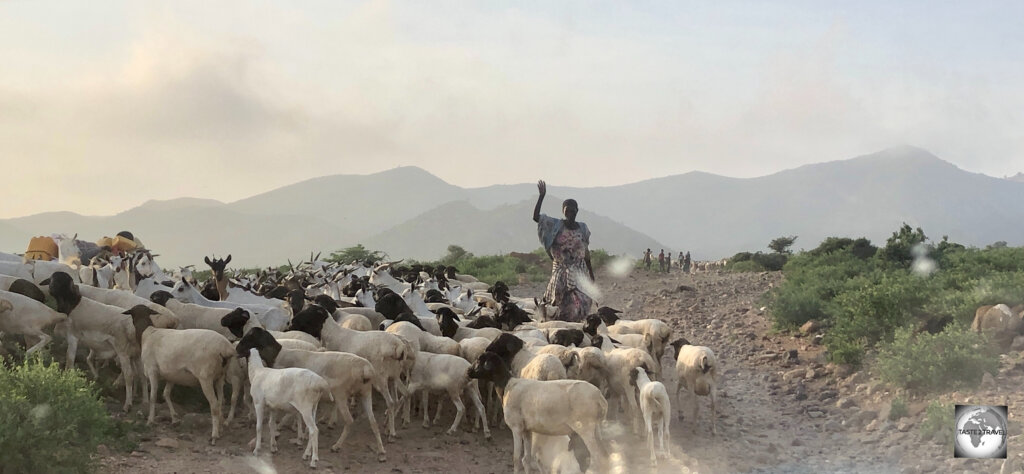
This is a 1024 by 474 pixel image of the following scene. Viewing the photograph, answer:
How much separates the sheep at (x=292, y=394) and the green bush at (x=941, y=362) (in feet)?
22.0

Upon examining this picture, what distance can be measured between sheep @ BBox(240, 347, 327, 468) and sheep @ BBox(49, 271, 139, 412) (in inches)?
72.0

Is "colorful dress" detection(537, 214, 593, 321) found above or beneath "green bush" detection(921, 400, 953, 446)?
above

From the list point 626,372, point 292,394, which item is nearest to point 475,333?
point 626,372

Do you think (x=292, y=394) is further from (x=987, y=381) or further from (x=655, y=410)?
(x=987, y=381)

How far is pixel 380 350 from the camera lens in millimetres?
8609

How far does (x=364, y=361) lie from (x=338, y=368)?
252 millimetres


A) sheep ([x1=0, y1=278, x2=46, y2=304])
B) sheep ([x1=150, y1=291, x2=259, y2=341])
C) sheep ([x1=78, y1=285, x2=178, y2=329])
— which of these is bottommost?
sheep ([x1=150, y1=291, x2=259, y2=341])

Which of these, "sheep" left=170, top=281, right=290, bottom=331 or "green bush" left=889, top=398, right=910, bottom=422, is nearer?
"green bush" left=889, top=398, right=910, bottom=422

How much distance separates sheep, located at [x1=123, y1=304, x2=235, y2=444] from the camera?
7914 mm

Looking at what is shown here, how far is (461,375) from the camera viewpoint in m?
8.80

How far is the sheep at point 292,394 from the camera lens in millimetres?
7359

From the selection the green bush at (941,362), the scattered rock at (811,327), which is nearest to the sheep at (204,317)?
the green bush at (941,362)

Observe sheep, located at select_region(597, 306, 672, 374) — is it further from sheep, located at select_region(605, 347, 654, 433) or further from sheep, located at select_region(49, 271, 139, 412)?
sheep, located at select_region(49, 271, 139, 412)

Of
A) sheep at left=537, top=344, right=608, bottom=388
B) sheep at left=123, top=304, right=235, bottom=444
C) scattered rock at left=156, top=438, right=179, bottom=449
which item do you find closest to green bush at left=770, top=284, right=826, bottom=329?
sheep at left=537, top=344, right=608, bottom=388
